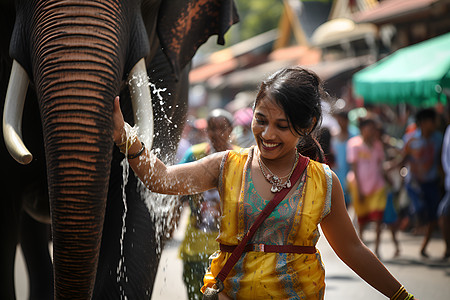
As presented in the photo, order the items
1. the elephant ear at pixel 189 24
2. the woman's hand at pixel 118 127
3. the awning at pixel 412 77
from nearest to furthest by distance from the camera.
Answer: the woman's hand at pixel 118 127 → the elephant ear at pixel 189 24 → the awning at pixel 412 77

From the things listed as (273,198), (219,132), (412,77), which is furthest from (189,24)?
(412,77)

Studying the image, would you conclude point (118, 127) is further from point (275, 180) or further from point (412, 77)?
point (412, 77)

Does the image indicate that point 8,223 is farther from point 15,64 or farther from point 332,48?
point 332,48

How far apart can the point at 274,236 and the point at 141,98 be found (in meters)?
1.09

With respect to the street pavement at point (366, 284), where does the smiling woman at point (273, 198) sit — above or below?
above

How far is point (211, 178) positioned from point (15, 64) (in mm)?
1089

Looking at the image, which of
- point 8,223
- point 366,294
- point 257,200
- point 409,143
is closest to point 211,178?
point 257,200

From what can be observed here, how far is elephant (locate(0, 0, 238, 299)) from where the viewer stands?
3.10 m

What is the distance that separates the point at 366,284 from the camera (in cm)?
786

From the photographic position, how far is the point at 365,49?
2583 cm

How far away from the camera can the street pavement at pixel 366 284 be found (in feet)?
24.0

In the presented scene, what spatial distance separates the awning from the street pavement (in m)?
2.05

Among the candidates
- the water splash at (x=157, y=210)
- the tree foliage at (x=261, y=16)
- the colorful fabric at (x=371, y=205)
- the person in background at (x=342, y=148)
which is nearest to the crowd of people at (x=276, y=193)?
the water splash at (x=157, y=210)

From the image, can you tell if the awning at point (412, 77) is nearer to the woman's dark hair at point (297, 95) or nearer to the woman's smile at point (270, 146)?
the woman's dark hair at point (297, 95)
